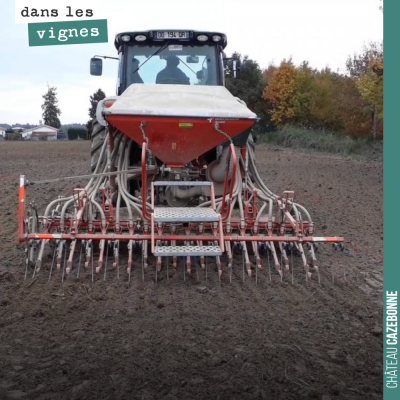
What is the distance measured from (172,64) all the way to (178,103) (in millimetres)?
1883

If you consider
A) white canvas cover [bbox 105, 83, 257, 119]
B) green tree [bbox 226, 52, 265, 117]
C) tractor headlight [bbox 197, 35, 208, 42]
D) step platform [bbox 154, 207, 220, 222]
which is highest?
green tree [bbox 226, 52, 265, 117]

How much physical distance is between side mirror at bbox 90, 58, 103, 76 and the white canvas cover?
1571mm

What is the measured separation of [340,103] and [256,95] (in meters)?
7.67

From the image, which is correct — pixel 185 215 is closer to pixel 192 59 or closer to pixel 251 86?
pixel 192 59

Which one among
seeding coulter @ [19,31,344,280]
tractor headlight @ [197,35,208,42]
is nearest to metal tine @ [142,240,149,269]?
seeding coulter @ [19,31,344,280]

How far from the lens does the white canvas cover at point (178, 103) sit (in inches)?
202

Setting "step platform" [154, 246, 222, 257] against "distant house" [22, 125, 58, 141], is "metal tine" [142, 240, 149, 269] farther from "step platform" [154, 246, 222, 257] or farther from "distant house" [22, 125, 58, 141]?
"distant house" [22, 125, 58, 141]

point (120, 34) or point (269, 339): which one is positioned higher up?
point (120, 34)

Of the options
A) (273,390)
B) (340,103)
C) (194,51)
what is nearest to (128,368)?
(273,390)

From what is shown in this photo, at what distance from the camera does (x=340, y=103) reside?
91.7 ft

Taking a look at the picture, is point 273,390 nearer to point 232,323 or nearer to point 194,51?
point 232,323

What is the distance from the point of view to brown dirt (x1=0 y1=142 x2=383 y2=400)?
9.80 feet

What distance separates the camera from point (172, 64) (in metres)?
7.13

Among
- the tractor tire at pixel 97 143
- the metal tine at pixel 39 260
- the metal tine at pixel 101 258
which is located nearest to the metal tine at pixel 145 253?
the metal tine at pixel 101 258
